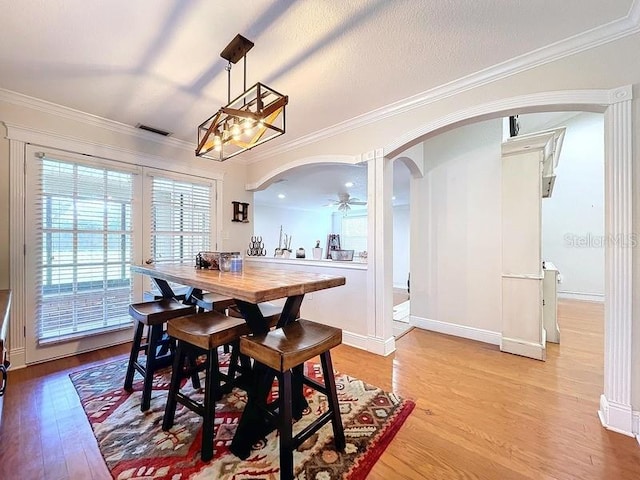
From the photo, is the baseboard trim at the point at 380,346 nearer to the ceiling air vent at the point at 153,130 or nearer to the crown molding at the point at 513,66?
the crown molding at the point at 513,66

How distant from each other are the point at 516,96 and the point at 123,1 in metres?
2.65

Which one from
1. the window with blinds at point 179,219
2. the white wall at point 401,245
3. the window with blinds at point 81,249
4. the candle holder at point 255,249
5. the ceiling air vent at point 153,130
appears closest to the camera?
the window with blinds at point 81,249

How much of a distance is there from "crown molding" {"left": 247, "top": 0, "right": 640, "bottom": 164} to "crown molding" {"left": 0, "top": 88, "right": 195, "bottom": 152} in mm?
2053

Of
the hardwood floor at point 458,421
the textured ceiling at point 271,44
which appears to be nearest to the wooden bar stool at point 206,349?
the hardwood floor at point 458,421

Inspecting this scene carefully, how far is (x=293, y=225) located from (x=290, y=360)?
890cm

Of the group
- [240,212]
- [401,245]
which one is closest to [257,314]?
[240,212]

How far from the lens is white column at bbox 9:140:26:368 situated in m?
2.60

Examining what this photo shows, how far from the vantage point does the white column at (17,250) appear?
2600 millimetres

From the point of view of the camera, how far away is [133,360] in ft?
7.37

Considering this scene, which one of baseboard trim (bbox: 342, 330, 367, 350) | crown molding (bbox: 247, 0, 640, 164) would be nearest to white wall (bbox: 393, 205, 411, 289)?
baseboard trim (bbox: 342, 330, 367, 350)

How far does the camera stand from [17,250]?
263 centimetres

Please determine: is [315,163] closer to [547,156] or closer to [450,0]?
[450,0]

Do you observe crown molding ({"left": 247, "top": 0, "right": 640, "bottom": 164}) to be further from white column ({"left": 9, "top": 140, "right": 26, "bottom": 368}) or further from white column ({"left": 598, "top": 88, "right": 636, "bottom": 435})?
white column ({"left": 9, "top": 140, "right": 26, "bottom": 368})

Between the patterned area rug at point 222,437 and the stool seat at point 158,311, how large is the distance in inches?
23.5
